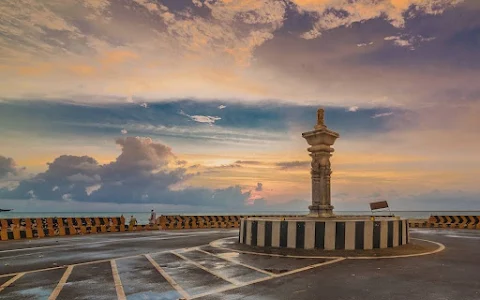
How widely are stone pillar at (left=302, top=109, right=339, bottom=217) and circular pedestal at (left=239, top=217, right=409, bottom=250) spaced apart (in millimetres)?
3436

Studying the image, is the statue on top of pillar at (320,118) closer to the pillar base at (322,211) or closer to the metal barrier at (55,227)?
the pillar base at (322,211)

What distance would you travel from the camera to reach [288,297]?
19.1 ft

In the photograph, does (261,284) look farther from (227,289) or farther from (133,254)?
(133,254)

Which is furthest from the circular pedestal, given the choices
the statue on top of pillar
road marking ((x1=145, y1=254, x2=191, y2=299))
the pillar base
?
the statue on top of pillar

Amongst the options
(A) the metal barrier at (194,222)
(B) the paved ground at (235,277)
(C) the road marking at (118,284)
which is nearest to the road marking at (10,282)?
(B) the paved ground at (235,277)

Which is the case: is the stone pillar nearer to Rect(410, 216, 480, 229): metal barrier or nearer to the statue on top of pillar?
the statue on top of pillar

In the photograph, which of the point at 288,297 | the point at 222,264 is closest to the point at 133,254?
the point at 222,264

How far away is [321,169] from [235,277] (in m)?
9.36

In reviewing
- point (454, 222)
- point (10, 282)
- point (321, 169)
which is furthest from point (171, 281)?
point (454, 222)

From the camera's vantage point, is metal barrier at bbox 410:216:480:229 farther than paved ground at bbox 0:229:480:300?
Yes

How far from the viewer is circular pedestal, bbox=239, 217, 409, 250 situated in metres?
11.6

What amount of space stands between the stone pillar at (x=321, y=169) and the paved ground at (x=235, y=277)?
536cm

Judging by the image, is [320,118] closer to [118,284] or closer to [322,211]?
[322,211]

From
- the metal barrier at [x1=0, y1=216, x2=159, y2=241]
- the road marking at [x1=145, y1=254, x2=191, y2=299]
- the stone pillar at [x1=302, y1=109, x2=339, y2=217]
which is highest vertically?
the stone pillar at [x1=302, y1=109, x2=339, y2=217]
